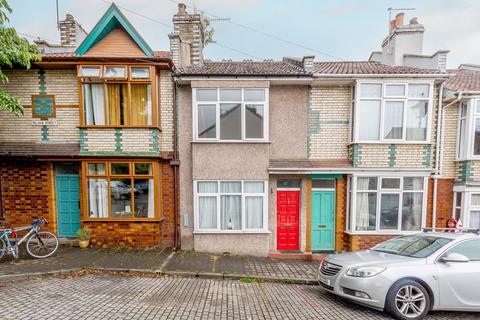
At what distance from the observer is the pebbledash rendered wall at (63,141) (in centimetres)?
751

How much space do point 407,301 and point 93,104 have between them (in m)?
9.89

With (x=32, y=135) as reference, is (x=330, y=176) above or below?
below

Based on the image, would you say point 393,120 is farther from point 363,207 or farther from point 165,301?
point 165,301

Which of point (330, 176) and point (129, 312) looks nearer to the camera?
point (129, 312)

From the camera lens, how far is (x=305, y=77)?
7.60 m

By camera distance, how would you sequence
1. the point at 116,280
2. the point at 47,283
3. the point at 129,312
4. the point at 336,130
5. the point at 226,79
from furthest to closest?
the point at 336,130
the point at 226,79
the point at 116,280
the point at 47,283
the point at 129,312

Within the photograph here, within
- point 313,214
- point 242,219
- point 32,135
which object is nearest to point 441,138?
point 313,214

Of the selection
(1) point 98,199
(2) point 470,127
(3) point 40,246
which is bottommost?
(3) point 40,246

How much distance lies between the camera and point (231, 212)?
789 centimetres

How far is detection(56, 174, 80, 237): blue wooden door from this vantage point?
7.92 meters

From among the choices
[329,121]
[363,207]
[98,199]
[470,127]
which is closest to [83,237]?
[98,199]

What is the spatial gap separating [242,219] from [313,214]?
260cm

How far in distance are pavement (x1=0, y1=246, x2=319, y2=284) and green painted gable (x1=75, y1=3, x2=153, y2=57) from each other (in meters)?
6.39

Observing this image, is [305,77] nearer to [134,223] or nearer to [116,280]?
[134,223]
